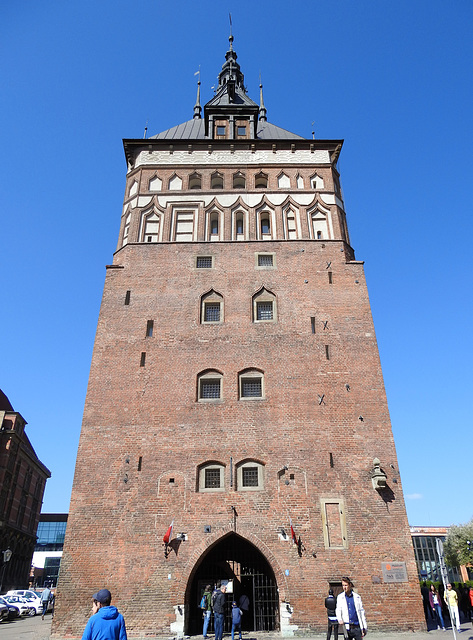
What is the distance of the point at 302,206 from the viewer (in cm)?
2195

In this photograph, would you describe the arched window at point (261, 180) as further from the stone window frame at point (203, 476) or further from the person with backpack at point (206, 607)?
the person with backpack at point (206, 607)

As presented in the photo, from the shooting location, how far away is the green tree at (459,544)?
133 ft

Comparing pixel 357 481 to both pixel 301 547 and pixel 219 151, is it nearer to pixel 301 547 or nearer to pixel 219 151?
pixel 301 547

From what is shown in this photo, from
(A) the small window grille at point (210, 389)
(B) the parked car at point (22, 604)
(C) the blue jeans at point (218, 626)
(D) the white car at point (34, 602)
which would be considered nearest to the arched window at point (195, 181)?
(A) the small window grille at point (210, 389)

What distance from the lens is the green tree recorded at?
40.7m

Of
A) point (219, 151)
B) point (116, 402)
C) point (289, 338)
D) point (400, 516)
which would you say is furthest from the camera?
point (219, 151)

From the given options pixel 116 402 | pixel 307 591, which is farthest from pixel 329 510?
pixel 116 402

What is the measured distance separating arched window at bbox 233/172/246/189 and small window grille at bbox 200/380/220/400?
1002cm

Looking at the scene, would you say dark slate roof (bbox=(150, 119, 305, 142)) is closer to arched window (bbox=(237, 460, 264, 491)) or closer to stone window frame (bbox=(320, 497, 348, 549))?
arched window (bbox=(237, 460, 264, 491))

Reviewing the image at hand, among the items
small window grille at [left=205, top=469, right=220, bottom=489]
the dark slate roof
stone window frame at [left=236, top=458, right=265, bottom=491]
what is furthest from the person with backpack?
the dark slate roof

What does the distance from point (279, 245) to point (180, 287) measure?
464 cm

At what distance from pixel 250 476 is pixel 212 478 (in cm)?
125

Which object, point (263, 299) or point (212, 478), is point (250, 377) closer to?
point (263, 299)

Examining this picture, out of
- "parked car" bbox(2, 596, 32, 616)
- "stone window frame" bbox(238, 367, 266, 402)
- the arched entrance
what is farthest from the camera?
"parked car" bbox(2, 596, 32, 616)
